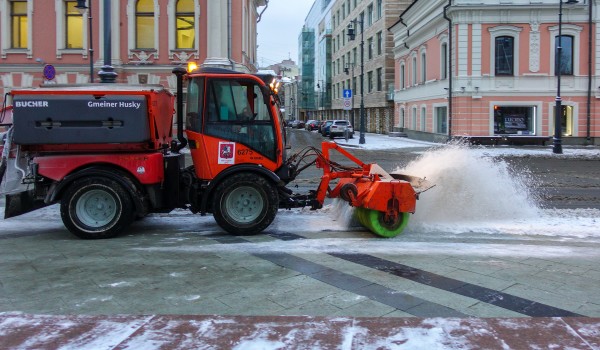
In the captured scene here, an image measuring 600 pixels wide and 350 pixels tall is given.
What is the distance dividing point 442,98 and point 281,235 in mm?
30333

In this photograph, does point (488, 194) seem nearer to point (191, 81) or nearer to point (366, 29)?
point (191, 81)

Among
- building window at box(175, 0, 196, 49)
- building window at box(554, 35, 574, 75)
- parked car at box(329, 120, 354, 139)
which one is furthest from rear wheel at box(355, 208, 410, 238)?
parked car at box(329, 120, 354, 139)

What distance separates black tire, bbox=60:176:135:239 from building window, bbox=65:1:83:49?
79.5 ft

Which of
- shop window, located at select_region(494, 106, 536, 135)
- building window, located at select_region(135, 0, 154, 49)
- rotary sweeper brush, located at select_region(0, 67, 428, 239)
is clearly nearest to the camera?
rotary sweeper brush, located at select_region(0, 67, 428, 239)

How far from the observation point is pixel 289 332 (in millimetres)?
4602

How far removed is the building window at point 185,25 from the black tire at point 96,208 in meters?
22.8

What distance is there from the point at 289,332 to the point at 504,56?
3264 centimetres

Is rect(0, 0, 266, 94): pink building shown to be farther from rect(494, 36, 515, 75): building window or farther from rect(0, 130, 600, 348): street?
rect(0, 130, 600, 348): street

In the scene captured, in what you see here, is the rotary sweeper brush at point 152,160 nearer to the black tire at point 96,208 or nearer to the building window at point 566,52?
the black tire at point 96,208

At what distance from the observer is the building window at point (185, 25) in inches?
1168

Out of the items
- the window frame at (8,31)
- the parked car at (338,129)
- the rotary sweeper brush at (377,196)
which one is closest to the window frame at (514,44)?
the parked car at (338,129)

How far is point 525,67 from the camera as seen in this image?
3359 cm

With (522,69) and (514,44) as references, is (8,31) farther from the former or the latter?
(522,69)

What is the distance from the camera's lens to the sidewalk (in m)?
4.36
